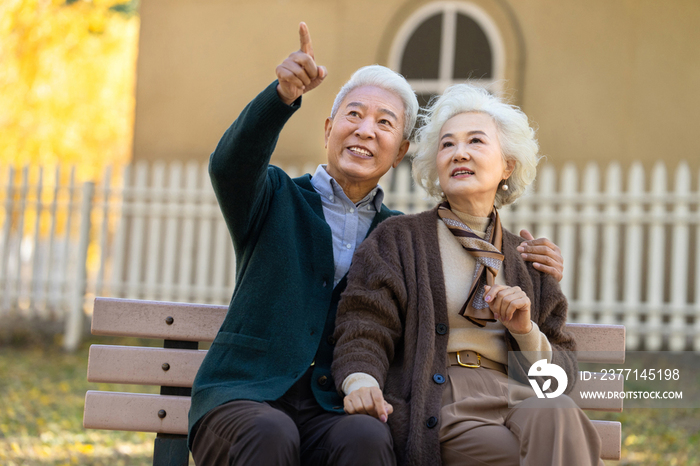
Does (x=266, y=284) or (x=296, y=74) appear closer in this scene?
(x=296, y=74)

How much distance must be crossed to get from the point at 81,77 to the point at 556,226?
14.2m

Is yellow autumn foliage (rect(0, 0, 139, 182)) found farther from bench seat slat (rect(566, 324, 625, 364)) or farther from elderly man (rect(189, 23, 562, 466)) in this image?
bench seat slat (rect(566, 324, 625, 364))

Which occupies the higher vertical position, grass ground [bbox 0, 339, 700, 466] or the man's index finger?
the man's index finger

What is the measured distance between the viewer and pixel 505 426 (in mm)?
2154

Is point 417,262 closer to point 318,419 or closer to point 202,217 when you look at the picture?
point 318,419

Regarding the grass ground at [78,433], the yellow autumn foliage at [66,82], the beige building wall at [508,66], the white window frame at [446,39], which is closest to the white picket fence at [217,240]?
the beige building wall at [508,66]

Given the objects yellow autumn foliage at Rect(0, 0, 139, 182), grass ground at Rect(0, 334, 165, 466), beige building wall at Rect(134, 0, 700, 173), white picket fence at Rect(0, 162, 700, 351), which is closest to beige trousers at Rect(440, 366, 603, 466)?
grass ground at Rect(0, 334, 165, 466)

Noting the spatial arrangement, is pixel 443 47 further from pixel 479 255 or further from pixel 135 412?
pixel 135 412

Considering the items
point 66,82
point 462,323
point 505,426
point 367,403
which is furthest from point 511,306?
point 66,82

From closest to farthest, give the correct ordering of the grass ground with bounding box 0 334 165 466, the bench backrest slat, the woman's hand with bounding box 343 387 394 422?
1. the woman's hand with bounding box 343 387 394 422
2. the bench backrest slat
3. the grass ground with bounding box 0 334 165 466

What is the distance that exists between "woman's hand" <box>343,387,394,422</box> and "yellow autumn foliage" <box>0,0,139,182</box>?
453 inches

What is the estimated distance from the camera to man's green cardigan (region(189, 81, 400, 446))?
2143 millimetres

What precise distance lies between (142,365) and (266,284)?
651mm

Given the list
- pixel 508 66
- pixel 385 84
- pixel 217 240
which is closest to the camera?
pixel 385 84
